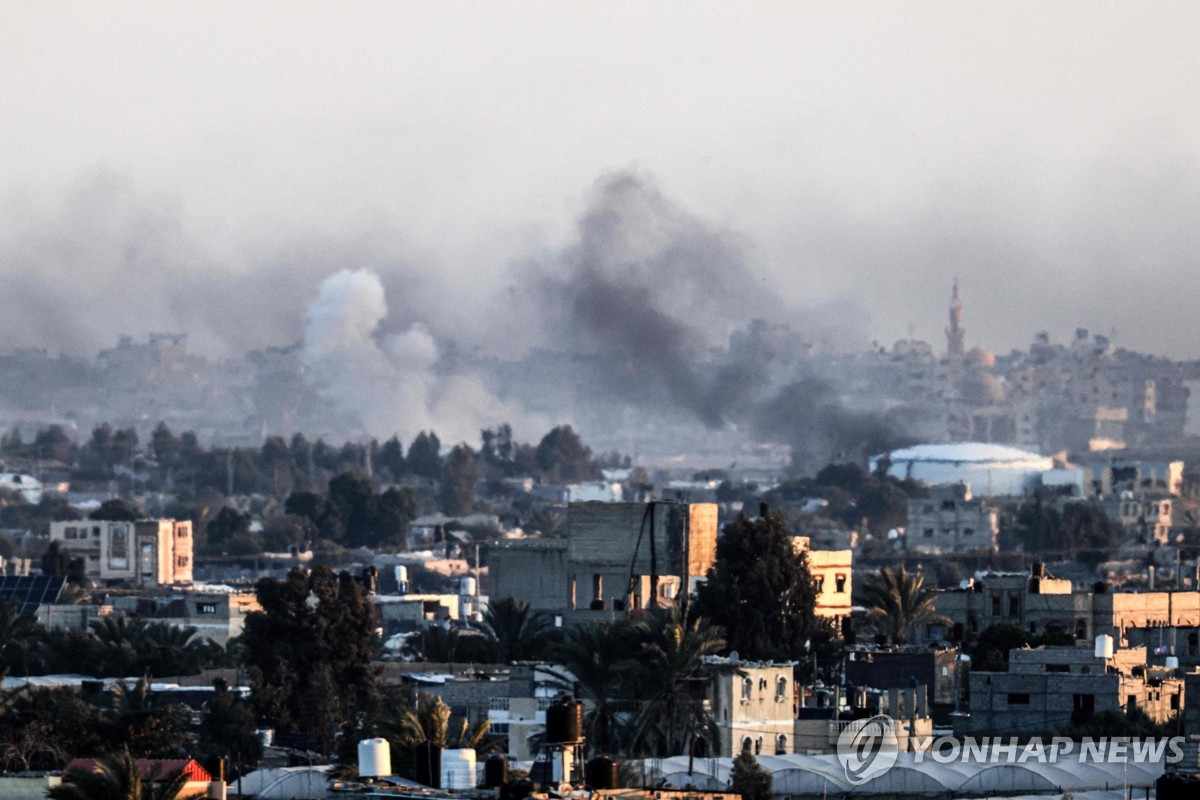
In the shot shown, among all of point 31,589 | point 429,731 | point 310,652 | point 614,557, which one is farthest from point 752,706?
point 31,589

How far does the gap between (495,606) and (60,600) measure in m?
22.5

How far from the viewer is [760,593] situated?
188 feet

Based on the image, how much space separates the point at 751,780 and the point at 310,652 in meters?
19.6

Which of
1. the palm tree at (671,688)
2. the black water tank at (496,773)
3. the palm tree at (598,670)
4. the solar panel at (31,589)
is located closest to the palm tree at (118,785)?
the black water tank at (496,773)

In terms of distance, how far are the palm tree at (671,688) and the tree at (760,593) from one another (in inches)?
367

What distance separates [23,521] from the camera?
163250mm

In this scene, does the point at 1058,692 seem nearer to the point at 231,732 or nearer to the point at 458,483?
the point at 231,732

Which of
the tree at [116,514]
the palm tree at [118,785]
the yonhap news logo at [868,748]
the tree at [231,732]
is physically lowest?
the tree at [231,732]

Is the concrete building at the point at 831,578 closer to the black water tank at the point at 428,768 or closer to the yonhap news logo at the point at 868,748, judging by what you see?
the yonhap news logo at the point at 868,748

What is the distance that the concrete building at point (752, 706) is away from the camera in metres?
45.0

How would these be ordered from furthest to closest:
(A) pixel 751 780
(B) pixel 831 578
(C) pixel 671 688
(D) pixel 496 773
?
(B) pixel 831 578, (C) pixel 671 688, (A) pixel 751 780, (D) pixel 496 773

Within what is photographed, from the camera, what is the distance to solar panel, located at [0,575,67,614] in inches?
3177

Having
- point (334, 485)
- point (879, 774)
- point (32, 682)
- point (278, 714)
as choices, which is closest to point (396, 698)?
point (278, 714)

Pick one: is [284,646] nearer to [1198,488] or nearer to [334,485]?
[334,485]
